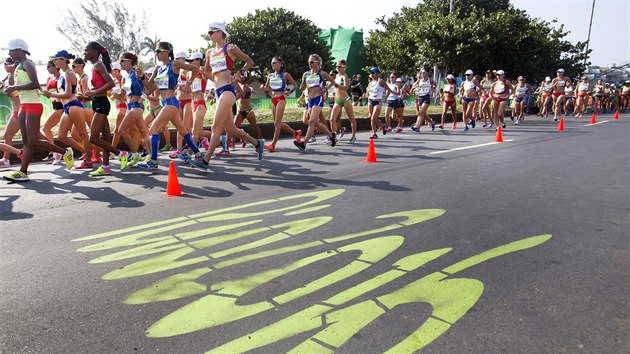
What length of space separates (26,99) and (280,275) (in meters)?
5.57

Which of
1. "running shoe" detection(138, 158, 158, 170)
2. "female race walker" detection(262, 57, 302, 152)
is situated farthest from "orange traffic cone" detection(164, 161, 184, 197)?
"female race walker" detection(262, 57, 302, 152)

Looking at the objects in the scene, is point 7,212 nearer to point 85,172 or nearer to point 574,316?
point 85,172

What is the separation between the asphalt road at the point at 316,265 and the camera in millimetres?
2480

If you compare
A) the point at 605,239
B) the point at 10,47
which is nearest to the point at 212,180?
the point at 10,47

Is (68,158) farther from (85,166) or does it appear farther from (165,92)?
(165,92)

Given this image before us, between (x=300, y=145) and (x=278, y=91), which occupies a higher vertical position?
(x=278, y=91)

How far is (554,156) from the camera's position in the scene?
9.23 m

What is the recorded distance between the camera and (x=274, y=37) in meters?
37.3

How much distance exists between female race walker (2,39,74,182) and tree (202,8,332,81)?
30708 mm

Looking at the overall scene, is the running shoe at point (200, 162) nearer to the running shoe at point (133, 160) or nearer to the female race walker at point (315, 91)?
the running shoe at point (133, 160)

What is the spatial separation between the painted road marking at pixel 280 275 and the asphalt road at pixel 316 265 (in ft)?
0.05

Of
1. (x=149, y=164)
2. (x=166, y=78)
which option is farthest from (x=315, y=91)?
(x=149, y=164)

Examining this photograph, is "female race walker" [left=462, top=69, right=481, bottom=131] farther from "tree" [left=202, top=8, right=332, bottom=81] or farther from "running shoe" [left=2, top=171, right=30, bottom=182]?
"tree" [left=202, top=8, right=332, bottom=81]

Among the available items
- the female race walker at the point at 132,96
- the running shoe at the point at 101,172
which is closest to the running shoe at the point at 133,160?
the female race walker at the point at 132,96
